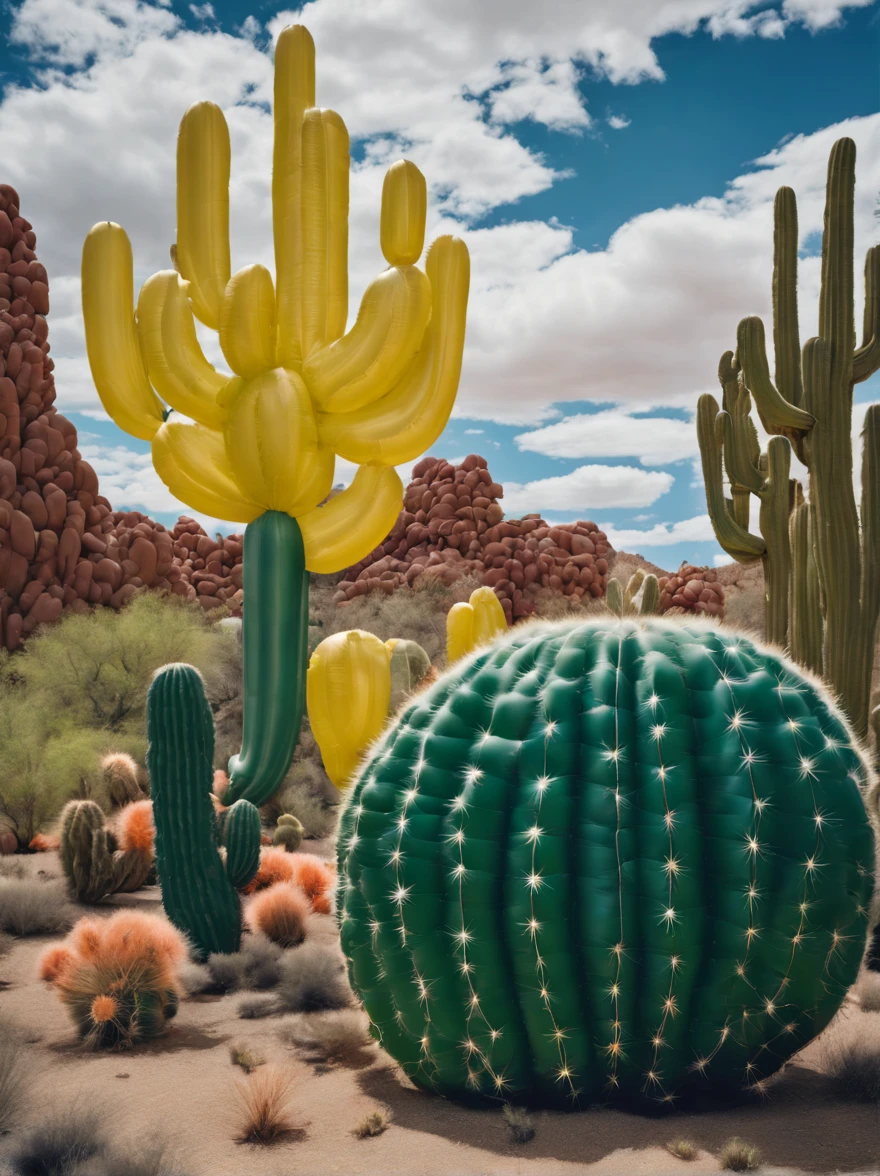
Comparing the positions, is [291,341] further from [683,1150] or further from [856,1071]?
[683,1150]

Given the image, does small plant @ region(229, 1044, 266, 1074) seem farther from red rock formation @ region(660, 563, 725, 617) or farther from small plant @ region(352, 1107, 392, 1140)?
red rock formation @ region(660, 563, 725, 617)

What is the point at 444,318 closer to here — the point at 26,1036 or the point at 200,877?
the point at 200,877

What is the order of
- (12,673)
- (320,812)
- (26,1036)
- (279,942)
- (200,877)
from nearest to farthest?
(26,1036), (200,877), (279,942), (320,812), (12,673)

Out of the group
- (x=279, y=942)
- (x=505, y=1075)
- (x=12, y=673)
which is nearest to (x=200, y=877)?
(x=279, y=942)

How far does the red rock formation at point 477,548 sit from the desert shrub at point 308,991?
72.8 feet

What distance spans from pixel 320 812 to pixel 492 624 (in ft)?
14.6

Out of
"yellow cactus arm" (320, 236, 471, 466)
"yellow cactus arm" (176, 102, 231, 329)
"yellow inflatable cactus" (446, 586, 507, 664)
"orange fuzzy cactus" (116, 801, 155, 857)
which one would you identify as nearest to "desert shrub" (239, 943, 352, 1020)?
"orange fuzzy cactus" (116, 801, 155, 857)

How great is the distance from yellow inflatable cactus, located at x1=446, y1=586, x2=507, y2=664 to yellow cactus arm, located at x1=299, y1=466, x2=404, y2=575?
1472mm

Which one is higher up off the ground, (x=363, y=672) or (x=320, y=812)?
(x=363, y=672)

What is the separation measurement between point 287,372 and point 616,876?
6902 millimetres

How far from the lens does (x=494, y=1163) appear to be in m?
3.44

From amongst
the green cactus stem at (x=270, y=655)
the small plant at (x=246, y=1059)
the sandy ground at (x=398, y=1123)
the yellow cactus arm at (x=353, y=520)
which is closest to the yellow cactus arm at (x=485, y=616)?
the yellow cactus arm at (x=353, y=520)

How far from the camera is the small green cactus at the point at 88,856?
7.79 meters

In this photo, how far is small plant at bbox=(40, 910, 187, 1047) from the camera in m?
5.02
